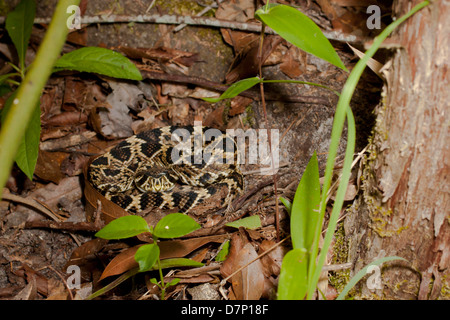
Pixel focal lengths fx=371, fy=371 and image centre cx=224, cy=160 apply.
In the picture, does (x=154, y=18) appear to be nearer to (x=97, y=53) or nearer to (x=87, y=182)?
(x=97, y=53)

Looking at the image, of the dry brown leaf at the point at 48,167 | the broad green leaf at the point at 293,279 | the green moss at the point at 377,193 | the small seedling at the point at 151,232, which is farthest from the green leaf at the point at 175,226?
the dry brown leaf at the point at 48,167

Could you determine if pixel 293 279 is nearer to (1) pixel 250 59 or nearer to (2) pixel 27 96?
(2) pixel 27 96

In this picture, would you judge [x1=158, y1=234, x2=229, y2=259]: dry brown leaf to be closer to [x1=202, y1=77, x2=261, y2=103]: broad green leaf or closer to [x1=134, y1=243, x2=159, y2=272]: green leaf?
[x1=134, y1=243, x2=159, y2=272]: green leaf

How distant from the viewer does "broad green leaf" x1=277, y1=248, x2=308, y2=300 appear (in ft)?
7.09

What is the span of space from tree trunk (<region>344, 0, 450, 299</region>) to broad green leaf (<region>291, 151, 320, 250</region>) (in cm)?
39

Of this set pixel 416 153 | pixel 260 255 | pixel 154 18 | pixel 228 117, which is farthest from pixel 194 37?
pixel 416 153

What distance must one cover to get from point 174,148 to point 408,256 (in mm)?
3765

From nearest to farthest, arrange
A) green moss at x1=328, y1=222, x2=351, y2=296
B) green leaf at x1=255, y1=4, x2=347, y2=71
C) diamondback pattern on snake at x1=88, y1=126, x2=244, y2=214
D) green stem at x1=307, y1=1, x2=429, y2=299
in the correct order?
green stem at x1=307, y1=1, x2=429, y2=299 → green leaf at x1=255, y1=4, x2=347, y2=71 → green moss at x1=328, y1=222, x2=351, y2=296 → diamondback pattern on snake at x1=88, y1=126, x2=244, y2=214

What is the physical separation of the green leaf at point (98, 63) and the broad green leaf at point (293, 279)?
9.87 ft

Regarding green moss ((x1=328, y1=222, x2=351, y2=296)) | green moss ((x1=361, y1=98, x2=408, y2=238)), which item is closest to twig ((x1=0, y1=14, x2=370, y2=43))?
green moss ((x1=361, y1=98, x2=408, y2=238))

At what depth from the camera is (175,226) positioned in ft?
7.88

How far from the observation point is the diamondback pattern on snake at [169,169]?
4.61 m

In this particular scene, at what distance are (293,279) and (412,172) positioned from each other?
99 cm

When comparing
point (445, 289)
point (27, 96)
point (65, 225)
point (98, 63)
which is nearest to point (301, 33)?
point (27, 96)
